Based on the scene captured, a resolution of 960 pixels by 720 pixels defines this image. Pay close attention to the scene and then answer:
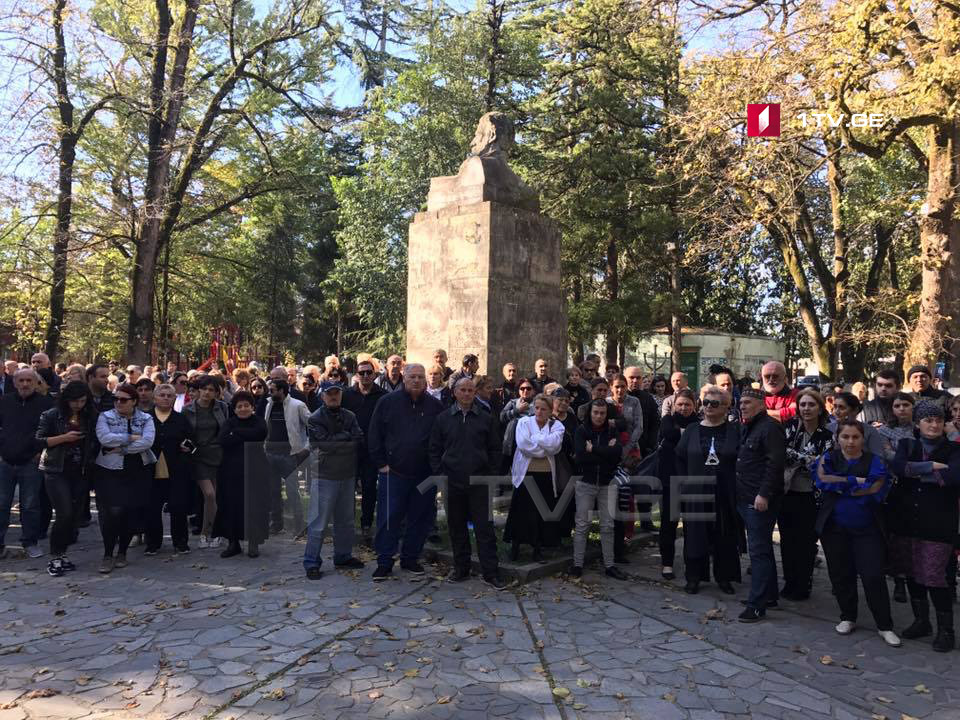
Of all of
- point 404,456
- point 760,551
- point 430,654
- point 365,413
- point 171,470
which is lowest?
point 430,654

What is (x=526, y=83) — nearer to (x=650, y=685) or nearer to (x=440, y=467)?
(x=440, y=467)

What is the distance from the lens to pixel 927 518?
5199 millimetres

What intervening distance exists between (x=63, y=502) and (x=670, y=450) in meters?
5.79

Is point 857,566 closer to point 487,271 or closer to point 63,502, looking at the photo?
point 487,271

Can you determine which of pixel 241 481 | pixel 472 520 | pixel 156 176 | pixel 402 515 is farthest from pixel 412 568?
pixel 156 176

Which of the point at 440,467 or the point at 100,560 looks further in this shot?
the point at 100,560

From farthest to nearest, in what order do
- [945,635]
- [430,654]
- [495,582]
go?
1. [495,582]
2. [945,635]
3. [430,654]

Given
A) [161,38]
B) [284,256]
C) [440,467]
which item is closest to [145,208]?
[161,38]

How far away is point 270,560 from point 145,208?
13.8 meters

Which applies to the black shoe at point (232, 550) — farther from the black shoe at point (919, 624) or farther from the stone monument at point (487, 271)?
the black shoe at point (919, 624)

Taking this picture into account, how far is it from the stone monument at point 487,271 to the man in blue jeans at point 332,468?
9.54 ft

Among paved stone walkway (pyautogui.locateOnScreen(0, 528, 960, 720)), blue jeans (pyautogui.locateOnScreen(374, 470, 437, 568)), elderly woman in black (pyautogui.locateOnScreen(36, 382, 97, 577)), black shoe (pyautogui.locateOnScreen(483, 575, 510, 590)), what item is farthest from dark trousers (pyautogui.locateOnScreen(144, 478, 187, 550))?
black shoe (pyautogui.locateOnScreen(483, 575, 510, 590))

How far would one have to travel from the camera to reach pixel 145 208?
1802cm

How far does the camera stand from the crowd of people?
532cm
